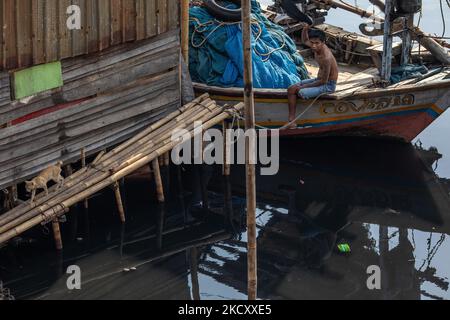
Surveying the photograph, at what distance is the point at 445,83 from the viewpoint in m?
16.9

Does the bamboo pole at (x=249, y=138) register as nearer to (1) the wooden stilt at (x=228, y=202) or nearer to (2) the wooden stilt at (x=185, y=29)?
(1) the wooden stilt at (x=228, y=202)

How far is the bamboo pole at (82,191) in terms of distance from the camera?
1278 centimetres

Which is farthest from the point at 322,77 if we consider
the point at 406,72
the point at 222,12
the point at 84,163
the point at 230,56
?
the point at 84,163

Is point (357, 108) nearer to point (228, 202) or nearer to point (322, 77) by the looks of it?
point (322, 77)

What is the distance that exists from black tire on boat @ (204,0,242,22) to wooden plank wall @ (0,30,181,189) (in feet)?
7.17

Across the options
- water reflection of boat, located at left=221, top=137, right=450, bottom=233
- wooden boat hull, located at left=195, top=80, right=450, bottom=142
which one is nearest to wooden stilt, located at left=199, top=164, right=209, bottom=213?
water reflection of boat, located at left=221, top=137, right=450, bottom=233

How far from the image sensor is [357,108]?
1750 centimetres

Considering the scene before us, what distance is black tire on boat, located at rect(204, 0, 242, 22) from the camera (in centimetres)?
1772

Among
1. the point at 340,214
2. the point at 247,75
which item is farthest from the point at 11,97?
the point at 340,214

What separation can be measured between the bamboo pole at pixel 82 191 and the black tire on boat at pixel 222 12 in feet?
11.3

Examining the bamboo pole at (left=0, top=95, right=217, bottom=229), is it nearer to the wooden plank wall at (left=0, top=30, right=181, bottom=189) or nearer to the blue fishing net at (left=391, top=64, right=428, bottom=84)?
the wooden plank wall at (left=0, top=30, right=181, bottom=189)

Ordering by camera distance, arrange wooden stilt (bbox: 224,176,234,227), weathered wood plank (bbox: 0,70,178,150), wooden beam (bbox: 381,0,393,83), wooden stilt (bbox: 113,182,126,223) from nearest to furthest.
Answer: weathered wood plank (bbox: 0,70,178,150)
wooden stilt (bbox: 113,182,126,223)
wooden stilt (bbox: 224,176,234,227)
wooden beam (bbox: 381,0,393,83)

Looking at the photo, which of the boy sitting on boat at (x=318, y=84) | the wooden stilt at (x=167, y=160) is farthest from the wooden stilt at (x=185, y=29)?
the boy sitting on boat at (x=318, y=84)
